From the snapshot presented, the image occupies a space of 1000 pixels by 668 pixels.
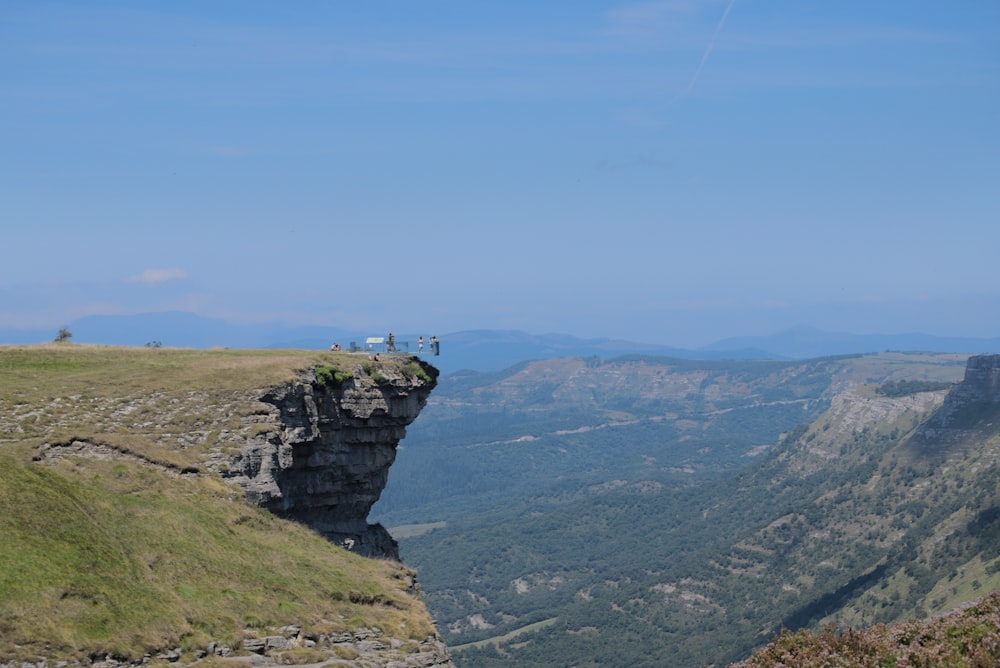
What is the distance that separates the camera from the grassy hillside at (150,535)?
1170 inches

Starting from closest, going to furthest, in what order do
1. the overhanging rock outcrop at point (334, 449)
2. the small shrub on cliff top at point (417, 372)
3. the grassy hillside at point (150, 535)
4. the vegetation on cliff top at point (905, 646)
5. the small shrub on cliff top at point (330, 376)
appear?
the vegetation on cliff top at point (905, 646)
the grassy hillside at point (150, 535)
the overhanging rock outcrop at point (334, 449)
the small shrub on cliff top at point (330, 376)
the small shrub on cliff top at point (417, 372)

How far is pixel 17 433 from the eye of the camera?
43812mm

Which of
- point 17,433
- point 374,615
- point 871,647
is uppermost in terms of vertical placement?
point 17,433

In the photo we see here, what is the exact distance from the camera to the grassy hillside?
29.7 m

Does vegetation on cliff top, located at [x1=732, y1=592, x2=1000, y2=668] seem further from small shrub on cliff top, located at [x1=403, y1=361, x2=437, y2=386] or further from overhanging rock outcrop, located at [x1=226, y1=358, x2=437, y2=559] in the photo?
small shrub on cliff top, located at [x1=403, y1=361, x2=437, y2=386]

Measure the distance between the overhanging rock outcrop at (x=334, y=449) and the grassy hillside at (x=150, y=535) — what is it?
1.31m

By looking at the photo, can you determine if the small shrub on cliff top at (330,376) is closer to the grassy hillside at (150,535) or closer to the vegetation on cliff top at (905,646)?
the grassy hillside at (150,535)

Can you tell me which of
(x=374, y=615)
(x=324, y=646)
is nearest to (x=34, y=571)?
(x=324, y=646)

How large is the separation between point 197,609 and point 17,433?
16188 mm

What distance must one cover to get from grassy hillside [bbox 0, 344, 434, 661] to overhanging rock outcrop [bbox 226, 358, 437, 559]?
131 centimetres

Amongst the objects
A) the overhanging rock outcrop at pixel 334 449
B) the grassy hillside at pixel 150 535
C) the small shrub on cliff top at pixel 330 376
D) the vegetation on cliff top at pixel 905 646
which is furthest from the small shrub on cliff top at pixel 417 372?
the vegetation on cliff top at pixel 905 646

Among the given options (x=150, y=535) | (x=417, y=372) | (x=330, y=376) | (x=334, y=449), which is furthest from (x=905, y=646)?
(x=417, y=372)

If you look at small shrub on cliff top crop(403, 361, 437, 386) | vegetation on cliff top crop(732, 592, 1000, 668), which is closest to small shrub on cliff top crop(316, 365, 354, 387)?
small shrub on cliff top crop(403, 361, 437, 386)

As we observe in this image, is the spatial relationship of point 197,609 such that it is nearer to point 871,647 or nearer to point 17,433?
point 17,433
